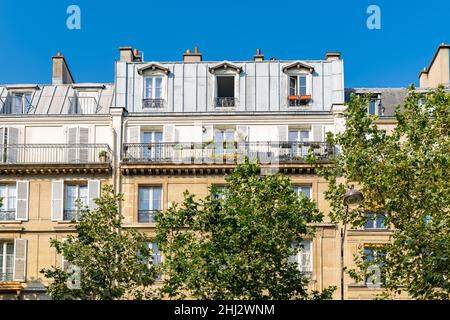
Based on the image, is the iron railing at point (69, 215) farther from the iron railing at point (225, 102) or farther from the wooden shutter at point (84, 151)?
the iron railing at point (225, 102)

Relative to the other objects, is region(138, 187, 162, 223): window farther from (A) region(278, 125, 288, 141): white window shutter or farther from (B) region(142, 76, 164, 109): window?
(A) region(278, 125, 288, 141): white window shutter

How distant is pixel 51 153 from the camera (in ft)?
140

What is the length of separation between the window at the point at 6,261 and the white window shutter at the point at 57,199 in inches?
83.7

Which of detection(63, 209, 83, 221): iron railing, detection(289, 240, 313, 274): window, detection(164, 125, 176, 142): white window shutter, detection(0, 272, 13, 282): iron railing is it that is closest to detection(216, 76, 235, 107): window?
detection(164, 125, 176, 142): white window shutter

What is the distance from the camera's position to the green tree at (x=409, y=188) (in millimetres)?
29531

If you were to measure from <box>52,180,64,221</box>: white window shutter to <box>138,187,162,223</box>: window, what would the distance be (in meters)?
3.22

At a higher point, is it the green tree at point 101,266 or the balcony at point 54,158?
the balcony at point 54,158

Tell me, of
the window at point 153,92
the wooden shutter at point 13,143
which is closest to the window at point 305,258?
the window at point 153,92

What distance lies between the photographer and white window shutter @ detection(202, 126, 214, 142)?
139 feet

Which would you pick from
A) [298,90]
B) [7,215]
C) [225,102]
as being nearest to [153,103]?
[225,102]

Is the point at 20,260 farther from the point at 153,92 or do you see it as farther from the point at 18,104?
the point at 153,92

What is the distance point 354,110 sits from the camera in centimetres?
3316
